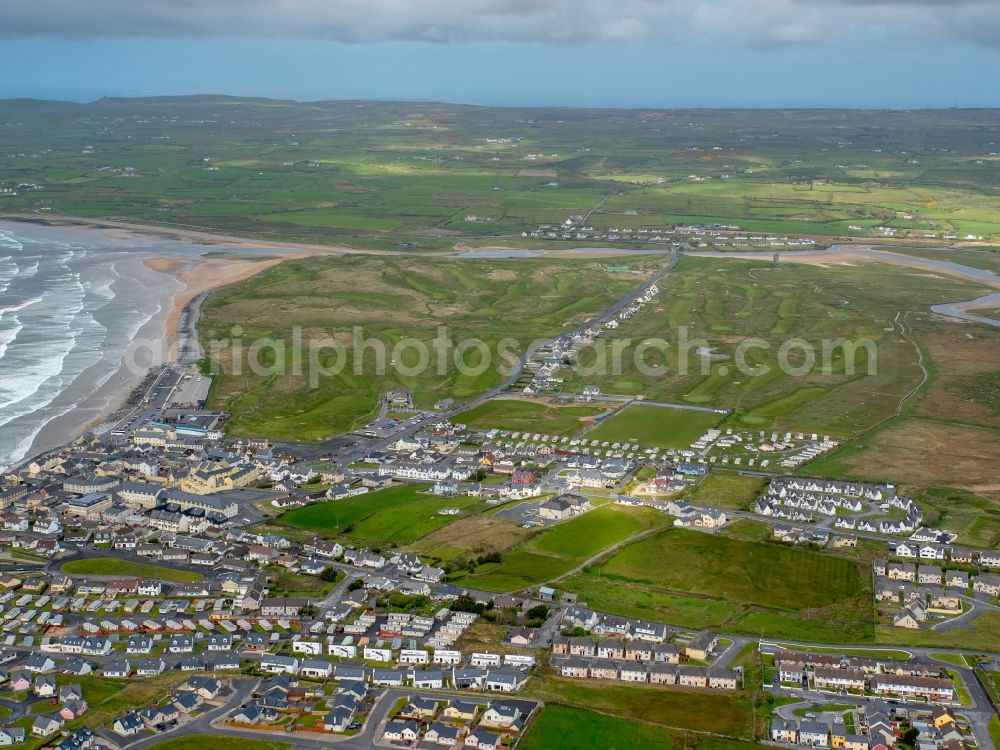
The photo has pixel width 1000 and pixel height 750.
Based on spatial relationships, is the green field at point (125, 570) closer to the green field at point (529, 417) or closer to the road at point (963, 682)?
the road at point (963, 682)

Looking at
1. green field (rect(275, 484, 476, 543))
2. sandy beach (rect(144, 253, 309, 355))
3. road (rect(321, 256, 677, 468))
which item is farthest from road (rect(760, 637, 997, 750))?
sandy beach (rect(144, 253, 309, 355))

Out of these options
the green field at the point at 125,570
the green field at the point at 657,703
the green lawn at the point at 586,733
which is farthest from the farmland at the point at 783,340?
the green lawn at the point at 586,733

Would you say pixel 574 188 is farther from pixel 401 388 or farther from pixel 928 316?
pixel 401 388

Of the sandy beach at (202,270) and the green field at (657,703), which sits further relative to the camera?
the sandy beach at (202,270)

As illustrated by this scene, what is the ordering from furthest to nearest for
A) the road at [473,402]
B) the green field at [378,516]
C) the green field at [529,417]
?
1. the green field at [529,417]
2. the road at [473,402]
3. the green field at [378,516]

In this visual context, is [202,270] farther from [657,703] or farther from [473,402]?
[657,703]

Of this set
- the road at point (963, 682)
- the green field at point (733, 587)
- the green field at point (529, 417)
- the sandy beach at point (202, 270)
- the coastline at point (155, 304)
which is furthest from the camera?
the sandy beach at point (202, 270)

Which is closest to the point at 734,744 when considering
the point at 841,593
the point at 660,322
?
the point at 841,593
